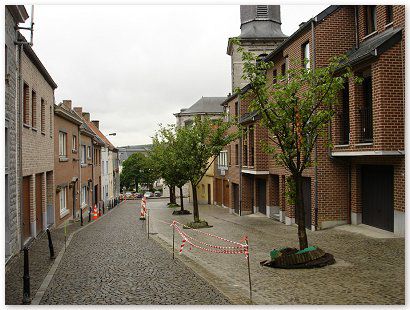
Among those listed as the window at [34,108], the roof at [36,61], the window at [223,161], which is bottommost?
the window at [223,161]

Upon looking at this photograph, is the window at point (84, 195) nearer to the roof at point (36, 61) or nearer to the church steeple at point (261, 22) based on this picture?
the roof at point (36, 61)

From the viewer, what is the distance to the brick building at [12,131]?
10.8 m

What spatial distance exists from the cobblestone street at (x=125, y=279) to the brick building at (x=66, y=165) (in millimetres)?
7763

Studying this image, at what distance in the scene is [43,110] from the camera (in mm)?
17906

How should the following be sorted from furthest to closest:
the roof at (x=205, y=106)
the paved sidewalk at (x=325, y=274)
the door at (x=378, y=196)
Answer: the roof at (x=205, y=106)
the door at (x=378, y=196)
the paved sidewalk at (x=325, y=274)

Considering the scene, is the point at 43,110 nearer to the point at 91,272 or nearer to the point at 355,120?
the point at 91,272

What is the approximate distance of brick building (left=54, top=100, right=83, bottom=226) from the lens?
21150 mm

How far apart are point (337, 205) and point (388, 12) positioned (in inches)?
269

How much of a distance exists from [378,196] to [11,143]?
11.2 meters

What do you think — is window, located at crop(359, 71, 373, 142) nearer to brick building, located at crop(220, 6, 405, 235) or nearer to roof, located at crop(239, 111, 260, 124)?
brick building, located at crop(220, 6, 405, 235)

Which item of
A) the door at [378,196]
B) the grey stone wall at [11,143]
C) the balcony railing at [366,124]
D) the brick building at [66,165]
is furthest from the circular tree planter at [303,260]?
the brick building at [66,165]

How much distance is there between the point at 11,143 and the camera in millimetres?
11312

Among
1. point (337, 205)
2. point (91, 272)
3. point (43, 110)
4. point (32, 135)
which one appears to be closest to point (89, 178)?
point (43, 110)

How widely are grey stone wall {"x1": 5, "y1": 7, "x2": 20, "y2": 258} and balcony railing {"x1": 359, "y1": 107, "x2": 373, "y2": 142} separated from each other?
10320 millimetres
